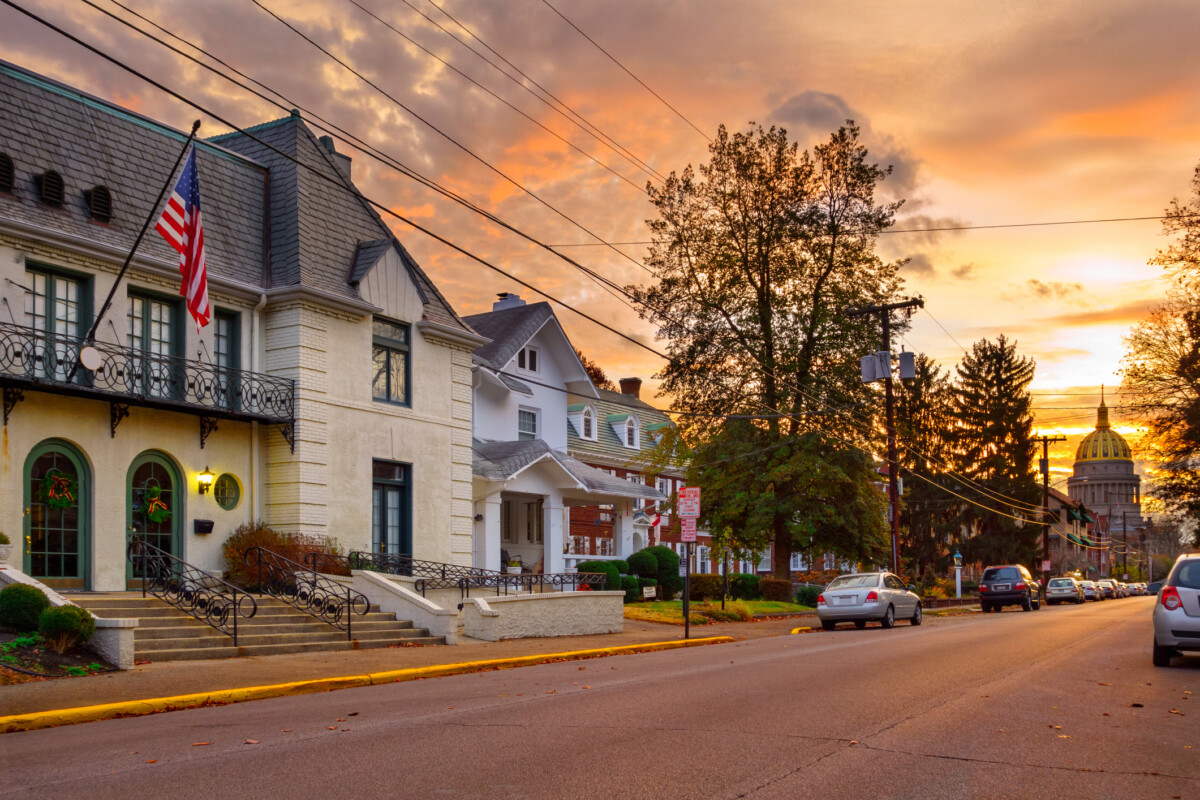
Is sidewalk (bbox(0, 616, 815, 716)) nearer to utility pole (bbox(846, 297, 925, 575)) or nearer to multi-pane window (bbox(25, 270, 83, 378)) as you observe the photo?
multi-pane window (bbox(25, 270, 83, 378))

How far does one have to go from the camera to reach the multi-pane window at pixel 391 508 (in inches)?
986

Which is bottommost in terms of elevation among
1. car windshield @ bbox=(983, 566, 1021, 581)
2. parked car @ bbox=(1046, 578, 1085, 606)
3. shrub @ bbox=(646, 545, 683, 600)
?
parked car @ bbox=(1046, 578, 1085, 606)

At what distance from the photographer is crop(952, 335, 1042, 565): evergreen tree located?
7125 cm

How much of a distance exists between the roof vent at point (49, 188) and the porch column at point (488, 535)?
14.6 m

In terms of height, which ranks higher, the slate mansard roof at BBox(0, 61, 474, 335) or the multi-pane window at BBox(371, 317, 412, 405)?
the slate mansard roof at BBox(0, 61, 474, 335)

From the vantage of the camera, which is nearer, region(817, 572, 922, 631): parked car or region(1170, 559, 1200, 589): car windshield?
region(1170, 559, 1200, 589): car windshield

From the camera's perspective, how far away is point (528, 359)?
3953 centimetres

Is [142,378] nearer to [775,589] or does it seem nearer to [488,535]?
[488,535]

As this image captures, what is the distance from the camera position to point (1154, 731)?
949 cm

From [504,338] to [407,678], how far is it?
24.0 meters

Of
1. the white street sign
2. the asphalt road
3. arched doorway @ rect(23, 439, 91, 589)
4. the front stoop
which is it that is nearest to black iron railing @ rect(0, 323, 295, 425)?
arched doorway @ rect(23, 439, 91, 589)

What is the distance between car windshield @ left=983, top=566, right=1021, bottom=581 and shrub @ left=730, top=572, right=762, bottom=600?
922 centimetres

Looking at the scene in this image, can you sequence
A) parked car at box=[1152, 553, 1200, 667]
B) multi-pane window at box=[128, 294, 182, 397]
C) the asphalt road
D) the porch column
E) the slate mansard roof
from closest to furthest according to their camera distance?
1. the asphalt road
2. parked car at box=[1152, 553, 1200, 667]
3. the slate mansard roof
4. multi-pane window at box=[128, 294, 182, 397]
5. the porch column

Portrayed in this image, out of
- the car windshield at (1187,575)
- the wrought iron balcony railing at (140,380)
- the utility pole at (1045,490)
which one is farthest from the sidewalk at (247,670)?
the utility pole at (1045,490)
